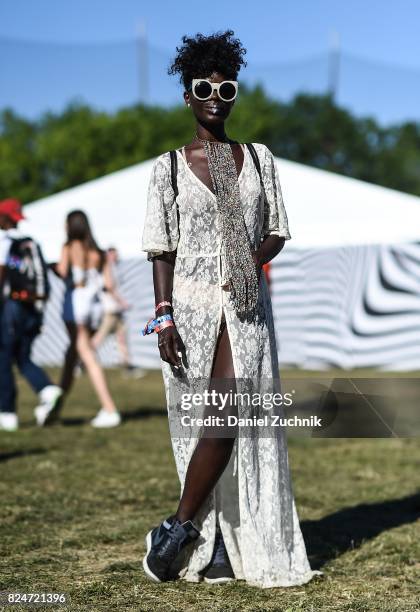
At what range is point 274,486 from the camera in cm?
377

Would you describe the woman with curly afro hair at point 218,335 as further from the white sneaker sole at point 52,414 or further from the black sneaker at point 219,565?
the white sneaker sole at point 52,414

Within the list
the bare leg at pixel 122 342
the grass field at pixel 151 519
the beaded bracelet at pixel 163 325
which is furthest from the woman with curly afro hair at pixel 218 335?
the bare leg at pixel 122 342

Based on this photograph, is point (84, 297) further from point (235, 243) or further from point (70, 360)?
point (235, 243)

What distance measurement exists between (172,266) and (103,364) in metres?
15.1

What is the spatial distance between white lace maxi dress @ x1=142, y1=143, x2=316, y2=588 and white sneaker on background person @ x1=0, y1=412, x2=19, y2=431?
5348mm

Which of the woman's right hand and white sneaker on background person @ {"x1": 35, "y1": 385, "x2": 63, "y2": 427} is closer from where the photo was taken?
the woman's right hand

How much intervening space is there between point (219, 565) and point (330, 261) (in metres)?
12.7

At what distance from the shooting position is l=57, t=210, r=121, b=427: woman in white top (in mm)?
9336

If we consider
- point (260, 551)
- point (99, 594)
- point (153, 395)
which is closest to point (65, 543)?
point (99, 594)

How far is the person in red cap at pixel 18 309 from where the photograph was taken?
8680 mm

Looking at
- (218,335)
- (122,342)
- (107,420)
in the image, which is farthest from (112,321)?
(218,335)

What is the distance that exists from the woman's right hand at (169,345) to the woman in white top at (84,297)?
5.68m

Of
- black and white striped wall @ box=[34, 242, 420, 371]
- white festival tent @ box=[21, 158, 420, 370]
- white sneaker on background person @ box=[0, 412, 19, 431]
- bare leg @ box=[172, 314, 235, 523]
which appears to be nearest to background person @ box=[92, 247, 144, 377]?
white festival tent @ box=[21, 158, 420, 370]

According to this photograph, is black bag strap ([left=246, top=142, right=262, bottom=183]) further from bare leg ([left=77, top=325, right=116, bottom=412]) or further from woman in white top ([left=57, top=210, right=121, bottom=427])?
bare leg ([left=77, top=325, right=116, bottom=412])
